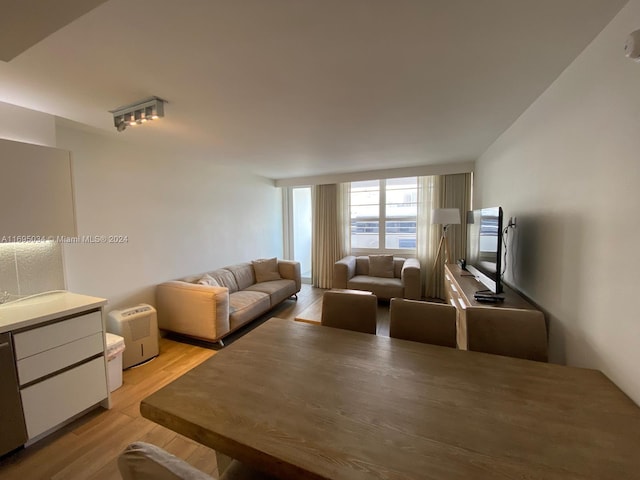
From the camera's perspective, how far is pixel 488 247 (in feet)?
7.56

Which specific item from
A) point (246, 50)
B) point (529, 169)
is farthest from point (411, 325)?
point (246, 50)

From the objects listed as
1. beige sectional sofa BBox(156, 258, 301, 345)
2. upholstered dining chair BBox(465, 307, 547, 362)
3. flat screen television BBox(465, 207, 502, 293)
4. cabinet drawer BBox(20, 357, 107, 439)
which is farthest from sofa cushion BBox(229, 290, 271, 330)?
flat screen television BBox(465, 207, 502, 293)

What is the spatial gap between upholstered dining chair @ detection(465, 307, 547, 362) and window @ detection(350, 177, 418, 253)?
3.55 meters

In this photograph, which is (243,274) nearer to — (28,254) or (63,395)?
(28,254)

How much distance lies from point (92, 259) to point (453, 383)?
3200mm

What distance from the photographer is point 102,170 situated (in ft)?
8.58

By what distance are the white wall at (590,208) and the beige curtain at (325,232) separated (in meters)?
3.48

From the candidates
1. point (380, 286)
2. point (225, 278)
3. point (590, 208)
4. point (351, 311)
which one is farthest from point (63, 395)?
point (380, 286)

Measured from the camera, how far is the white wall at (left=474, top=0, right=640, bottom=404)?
1.07 m

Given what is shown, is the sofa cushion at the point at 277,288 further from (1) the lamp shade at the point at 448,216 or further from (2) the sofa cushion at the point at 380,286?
(1) the lamp shade at the point at 448,216

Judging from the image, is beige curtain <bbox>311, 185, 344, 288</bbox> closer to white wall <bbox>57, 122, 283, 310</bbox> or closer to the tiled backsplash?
white wall <bbox>57, 122, 283, 310</bbox>

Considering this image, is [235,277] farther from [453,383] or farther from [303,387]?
[453,383]

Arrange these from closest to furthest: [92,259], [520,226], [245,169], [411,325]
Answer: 1. [411,325]
2. [520,226]
3. [92,259]
4. [245,169]

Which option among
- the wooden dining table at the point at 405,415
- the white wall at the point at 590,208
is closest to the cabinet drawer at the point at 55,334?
the wooden dining table at the point at 405,415
